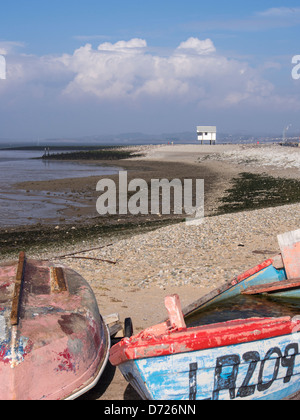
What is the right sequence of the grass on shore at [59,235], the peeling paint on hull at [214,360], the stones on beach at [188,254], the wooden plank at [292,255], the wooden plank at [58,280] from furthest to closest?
the grass on shore at [59,235], the stones on beach at [188,254], the wooden plank at [292,255], the wooden plank at [58,280], the peeling paint on hull at [214,360]

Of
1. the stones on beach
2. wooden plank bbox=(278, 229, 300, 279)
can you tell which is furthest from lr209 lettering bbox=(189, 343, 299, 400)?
the stones on beach

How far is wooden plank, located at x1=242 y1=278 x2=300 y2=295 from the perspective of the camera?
28.2 ft

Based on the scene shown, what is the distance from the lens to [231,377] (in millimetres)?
5684

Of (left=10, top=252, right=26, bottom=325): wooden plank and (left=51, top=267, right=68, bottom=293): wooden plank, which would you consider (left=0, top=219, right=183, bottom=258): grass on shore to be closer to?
(left=51, top=267, right=68, bottom=293): wooden plank

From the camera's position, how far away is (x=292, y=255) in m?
9.21

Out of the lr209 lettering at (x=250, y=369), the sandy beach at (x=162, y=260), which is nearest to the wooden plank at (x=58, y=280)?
the sandy beach at (x=162, y=260)

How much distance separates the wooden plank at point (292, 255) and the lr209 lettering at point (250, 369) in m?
3.27

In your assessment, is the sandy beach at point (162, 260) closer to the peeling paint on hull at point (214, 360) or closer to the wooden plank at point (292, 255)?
the peeling paint on hull at point (214, 360)

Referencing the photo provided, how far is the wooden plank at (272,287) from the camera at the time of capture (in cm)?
860

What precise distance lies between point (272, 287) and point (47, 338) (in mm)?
4838

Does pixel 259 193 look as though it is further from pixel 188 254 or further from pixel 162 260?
pixel 162 260

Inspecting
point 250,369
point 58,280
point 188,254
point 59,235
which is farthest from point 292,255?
point 59,235
